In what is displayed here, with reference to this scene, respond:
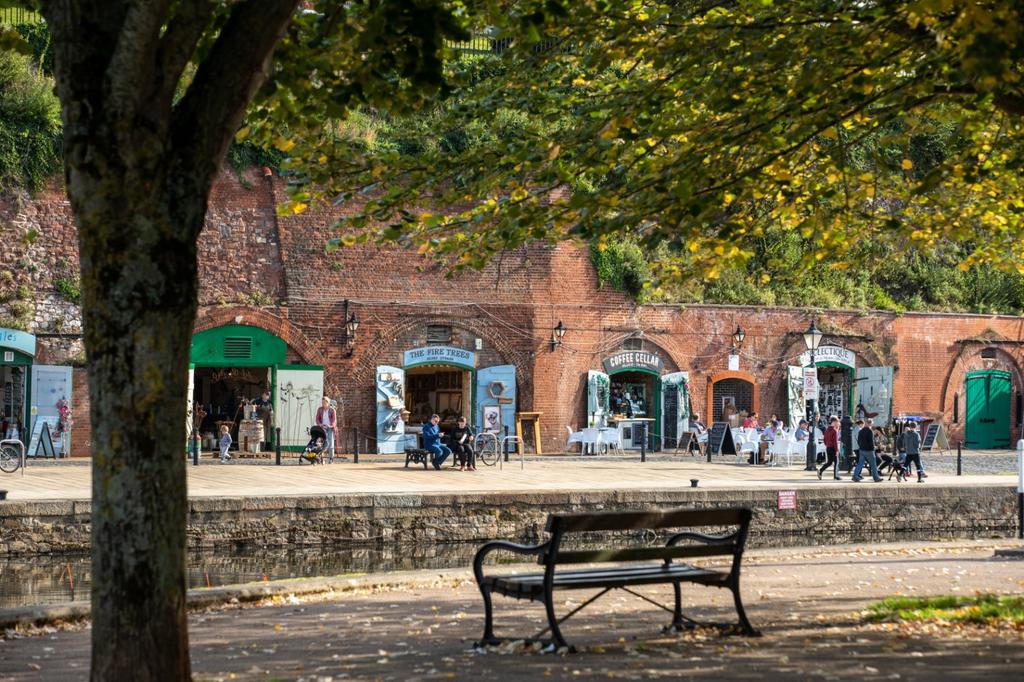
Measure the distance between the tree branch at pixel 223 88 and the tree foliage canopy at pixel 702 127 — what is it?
1.70 metres

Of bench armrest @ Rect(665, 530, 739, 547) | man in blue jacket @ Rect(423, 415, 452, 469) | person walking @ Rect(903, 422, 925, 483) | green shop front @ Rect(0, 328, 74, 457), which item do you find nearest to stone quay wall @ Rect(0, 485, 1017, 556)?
person walking @ Rect(903, 422, 925, 483)

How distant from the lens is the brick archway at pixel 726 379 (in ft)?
104

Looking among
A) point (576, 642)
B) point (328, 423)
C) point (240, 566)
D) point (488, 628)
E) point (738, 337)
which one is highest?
point (738, 337)

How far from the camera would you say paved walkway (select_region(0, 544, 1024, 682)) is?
6695 mm

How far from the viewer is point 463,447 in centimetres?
2417

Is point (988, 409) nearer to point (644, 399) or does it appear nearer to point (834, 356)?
point (834, 356)

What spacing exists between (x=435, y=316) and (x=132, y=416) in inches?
972

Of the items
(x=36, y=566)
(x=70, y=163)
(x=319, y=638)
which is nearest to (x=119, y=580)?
(x=70, y=163)

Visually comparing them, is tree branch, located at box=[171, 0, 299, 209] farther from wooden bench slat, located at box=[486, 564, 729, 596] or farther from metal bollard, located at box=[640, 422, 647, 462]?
metal bollard, located at box=[640, 422, 647, 462]

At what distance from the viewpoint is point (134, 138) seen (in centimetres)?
510

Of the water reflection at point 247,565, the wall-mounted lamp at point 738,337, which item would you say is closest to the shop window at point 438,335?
the wall-mounted lamp at point 738,337

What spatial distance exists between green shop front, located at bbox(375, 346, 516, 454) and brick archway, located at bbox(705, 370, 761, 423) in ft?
16.9

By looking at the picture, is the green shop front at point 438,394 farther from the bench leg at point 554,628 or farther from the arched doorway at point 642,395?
the bench leg at point 554,628

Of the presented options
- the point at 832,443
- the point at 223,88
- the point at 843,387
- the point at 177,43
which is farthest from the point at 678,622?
the point at 843,387
